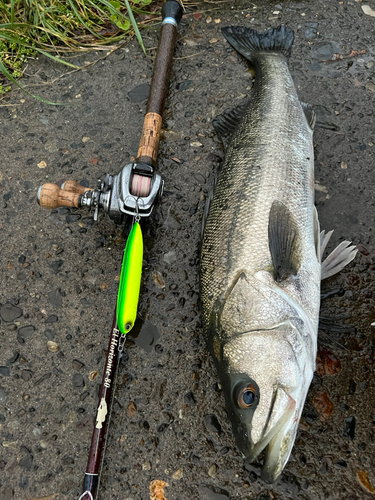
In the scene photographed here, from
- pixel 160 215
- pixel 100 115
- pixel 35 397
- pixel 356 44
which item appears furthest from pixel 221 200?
pixel 356 44

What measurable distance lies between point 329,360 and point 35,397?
80.7 inches

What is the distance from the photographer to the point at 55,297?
2910 mm

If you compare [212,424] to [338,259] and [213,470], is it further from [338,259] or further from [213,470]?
[338,259]

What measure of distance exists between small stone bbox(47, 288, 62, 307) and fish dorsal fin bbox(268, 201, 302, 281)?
164cm

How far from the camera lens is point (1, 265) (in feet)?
9.89

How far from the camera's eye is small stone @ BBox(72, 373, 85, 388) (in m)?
2.65

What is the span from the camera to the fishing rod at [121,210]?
7.70 feet

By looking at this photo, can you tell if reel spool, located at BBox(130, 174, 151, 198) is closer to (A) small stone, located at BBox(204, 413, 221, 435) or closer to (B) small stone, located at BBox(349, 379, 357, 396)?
(A) small stone, located at BBox(204, 413, 221, 435)

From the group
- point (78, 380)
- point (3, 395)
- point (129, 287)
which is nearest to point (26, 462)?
point (3, 395)

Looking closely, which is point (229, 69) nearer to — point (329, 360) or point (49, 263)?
point (49, 263)

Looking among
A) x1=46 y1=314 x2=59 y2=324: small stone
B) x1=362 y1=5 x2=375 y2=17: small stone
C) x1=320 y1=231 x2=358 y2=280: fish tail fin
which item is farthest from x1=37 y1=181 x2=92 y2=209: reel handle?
x1=362 y1=5 x2=375 y2=17: small stone

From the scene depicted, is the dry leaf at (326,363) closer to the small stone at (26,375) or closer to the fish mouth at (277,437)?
the fish mouth at (277,437)

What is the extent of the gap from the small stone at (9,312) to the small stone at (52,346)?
339 millimetres

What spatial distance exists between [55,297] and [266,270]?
1628 millimetres
